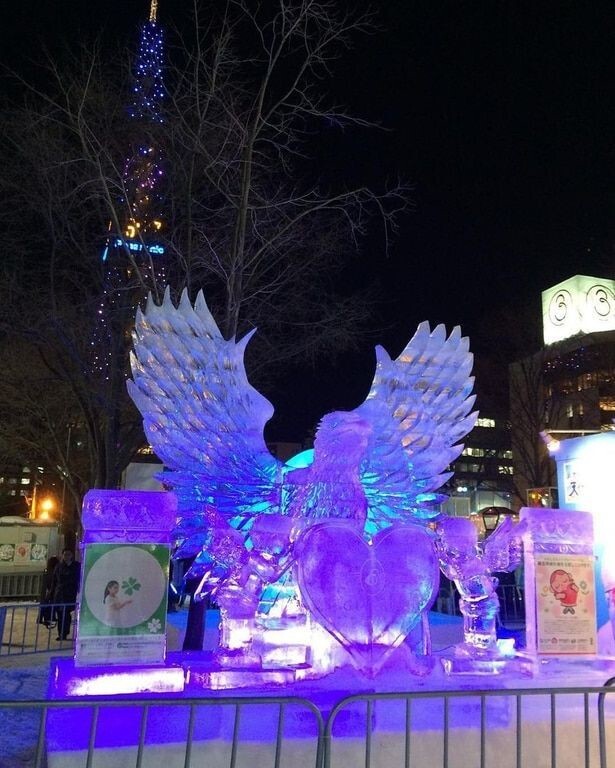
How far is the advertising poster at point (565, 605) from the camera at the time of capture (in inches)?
210

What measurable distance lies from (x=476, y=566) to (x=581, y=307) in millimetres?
21521

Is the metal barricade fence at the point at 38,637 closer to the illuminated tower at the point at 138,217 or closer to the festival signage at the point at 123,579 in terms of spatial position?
the illuminated tower at the point at 138,217

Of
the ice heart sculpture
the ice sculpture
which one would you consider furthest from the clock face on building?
the ice heart sculpture

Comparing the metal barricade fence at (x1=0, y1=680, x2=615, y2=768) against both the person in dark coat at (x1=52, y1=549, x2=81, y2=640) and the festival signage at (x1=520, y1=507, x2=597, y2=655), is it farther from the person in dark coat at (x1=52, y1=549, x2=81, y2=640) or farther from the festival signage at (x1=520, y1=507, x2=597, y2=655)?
the person in dark coat at (x1=52, y1=549, x2=81, y2=640)

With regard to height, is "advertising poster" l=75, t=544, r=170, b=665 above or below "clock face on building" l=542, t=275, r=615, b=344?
below

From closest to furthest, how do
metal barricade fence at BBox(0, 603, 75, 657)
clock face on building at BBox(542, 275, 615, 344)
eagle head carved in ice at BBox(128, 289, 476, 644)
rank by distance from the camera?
eagle head carved in ice at BBox(128, 289, 476, 644)
metal barricade fence at BBox(0, 603, 75, 657)
clock face on building at BBox(542, 275, 615, 344)

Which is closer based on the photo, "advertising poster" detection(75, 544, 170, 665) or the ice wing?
"advertising poster" detection(75, 544, 170, 665)

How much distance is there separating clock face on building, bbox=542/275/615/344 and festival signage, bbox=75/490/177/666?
867 inches

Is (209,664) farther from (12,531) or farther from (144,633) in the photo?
(12,531)

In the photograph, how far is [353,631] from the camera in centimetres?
489

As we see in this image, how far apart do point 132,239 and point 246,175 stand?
2.26 metres

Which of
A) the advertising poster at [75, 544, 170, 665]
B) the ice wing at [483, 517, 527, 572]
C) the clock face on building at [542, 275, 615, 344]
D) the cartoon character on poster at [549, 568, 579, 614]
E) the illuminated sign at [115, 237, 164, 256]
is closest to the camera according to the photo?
the advertising poster at [75, 544, 170, 665]

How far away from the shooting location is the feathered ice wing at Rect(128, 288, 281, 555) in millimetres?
5812

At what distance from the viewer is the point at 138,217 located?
33.7 ft
